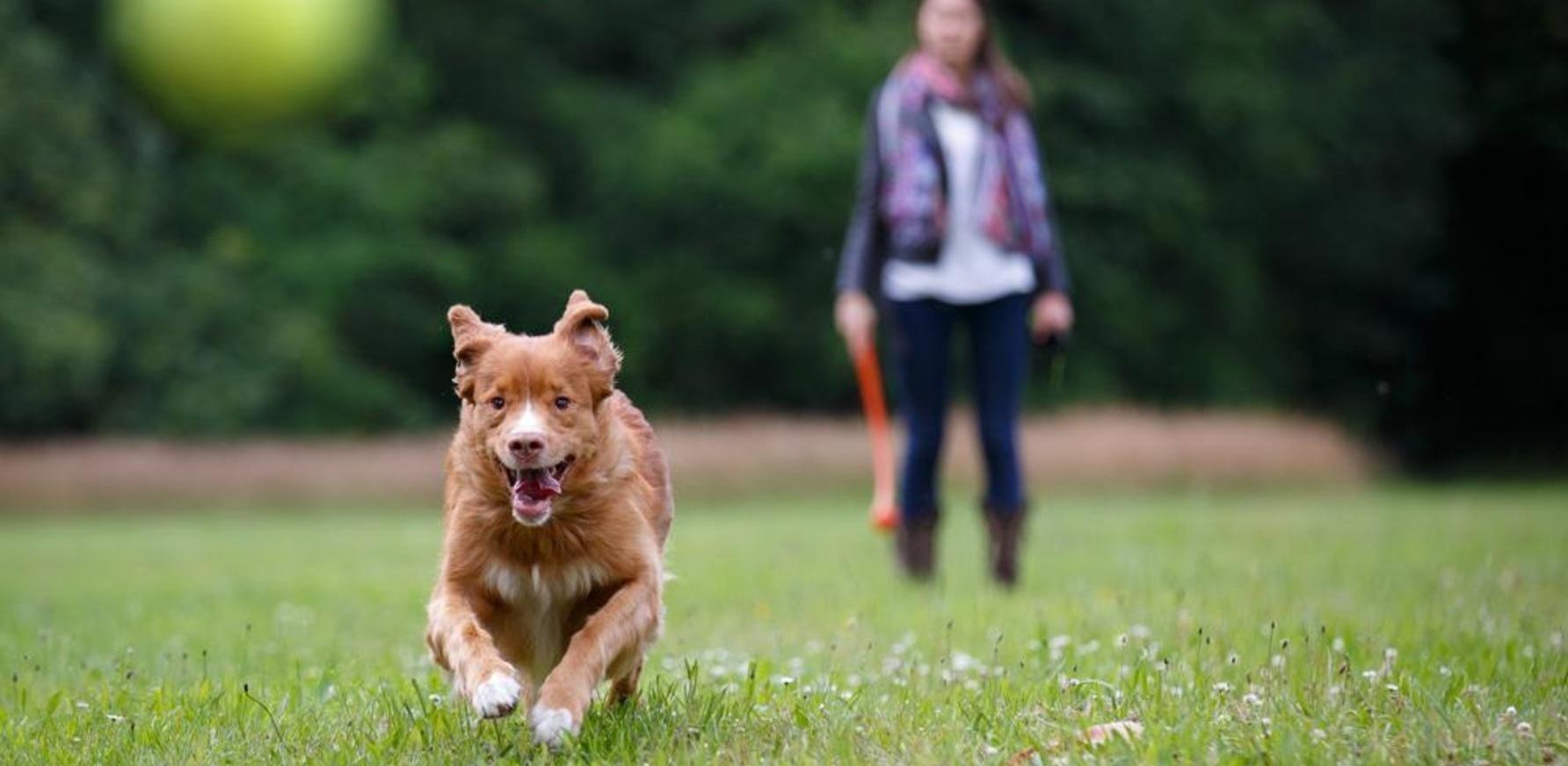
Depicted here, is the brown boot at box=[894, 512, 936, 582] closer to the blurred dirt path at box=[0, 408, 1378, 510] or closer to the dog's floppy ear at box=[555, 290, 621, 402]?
the dog's floppy ear at box=[555, 290, 621, 402]

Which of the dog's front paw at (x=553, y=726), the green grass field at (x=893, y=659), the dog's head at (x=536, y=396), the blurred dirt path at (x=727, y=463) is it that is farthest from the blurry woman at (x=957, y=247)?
the blurred dirt path at (x=727, y=463)

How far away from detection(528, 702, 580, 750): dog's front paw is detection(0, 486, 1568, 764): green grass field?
49 millimetres

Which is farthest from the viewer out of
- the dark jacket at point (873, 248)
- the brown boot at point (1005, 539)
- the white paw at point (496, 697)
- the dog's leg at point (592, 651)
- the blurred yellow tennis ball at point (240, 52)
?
the blurred yellow tennis ball at point (240, 52)

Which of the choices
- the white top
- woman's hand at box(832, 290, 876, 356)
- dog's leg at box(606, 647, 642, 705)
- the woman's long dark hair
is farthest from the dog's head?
the woman's long dark hair

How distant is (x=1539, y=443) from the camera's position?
34.6 metres

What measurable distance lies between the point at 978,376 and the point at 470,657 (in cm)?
453

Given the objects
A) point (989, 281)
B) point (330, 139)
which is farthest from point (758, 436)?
point (989, 281)

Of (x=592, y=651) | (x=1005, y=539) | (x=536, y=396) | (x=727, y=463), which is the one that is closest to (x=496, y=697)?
(x=592, y=651)

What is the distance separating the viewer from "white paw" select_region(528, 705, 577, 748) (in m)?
4.42

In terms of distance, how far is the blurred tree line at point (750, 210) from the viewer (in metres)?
27.6

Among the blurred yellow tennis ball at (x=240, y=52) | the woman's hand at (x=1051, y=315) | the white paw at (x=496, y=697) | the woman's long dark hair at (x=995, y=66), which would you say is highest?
the blurred yellow tennis ball at (x=240, y=52)

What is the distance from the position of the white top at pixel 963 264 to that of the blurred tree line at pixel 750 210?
18.8 m

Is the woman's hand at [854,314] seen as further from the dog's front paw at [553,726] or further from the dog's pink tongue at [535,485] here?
the dog's front paw at [553,726]

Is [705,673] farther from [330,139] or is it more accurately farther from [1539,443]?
[1539,443]
